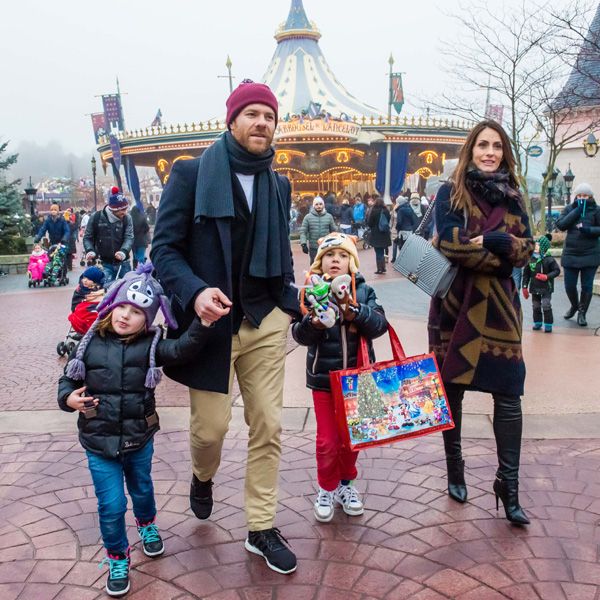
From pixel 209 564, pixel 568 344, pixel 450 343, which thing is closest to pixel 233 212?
pixel 450 343

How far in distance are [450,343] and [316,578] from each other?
1329mm

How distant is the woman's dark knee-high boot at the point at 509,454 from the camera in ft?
10.1

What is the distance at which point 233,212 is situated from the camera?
2.70m

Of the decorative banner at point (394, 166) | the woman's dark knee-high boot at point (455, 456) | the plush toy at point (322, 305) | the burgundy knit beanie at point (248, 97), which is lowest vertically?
the woman's dark knee-high boot at point (455, 456)

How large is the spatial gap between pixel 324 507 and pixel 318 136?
27.4 meters

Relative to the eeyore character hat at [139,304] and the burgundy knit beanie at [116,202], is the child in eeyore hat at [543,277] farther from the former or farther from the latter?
the eeyore character hat at [139,304]

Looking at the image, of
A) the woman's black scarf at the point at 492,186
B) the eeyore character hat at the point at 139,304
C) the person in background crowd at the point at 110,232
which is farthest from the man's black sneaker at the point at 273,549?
the person in background crowd at the point at 110,232

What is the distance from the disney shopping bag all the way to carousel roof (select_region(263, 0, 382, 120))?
29.9m

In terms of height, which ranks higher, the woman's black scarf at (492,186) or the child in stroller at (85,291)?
the woman's black scarf at (492,186)

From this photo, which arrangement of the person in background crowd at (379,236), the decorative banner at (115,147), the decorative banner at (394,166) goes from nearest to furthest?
1. the person in background crowd at (379,236)
2. the decorative banner at (394,166)
3. the decorative banner at (115,147)

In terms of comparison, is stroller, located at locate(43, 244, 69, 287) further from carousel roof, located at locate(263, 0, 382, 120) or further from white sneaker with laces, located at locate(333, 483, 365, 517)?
carousel roof, located at locate(263, 0, 382, 120)

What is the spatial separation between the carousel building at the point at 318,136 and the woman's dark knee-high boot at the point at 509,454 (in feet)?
87.2

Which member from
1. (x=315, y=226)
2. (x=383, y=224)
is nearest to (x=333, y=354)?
(x=315, y=226)

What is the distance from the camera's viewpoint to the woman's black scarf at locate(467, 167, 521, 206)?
3162mm
